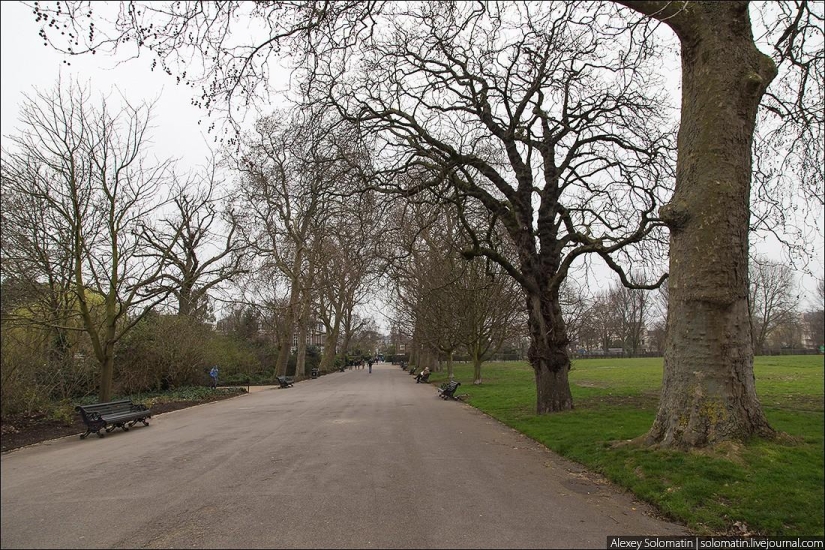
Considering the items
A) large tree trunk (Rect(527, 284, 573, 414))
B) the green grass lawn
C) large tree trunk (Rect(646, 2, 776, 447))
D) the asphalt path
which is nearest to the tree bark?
large tree trunk (Rect(646, 2, 776, 447))

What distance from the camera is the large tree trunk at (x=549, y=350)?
1268 centimetres

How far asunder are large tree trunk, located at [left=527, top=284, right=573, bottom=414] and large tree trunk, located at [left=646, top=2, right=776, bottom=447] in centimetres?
495

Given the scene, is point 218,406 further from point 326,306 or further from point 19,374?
point 326,306

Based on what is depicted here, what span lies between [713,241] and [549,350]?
612 centimetres

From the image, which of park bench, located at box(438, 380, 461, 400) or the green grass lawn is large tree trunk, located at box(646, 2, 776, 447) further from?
park bench, located at box(438, 380, 461, 400)

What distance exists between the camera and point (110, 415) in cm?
1139

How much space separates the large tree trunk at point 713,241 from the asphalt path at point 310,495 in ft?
6.09

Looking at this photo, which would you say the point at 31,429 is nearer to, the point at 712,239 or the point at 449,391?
the point at 449,391

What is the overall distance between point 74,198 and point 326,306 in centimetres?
4115

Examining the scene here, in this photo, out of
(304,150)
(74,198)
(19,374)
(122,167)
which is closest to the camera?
(304,150)

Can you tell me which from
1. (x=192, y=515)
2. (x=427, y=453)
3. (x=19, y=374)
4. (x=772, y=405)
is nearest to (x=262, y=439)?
(x=427, y=453)

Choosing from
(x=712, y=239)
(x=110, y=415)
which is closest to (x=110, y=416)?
(x=110, y=415)

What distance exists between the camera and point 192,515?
505 cm

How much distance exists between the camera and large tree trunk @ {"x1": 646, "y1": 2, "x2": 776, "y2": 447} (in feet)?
22.4
